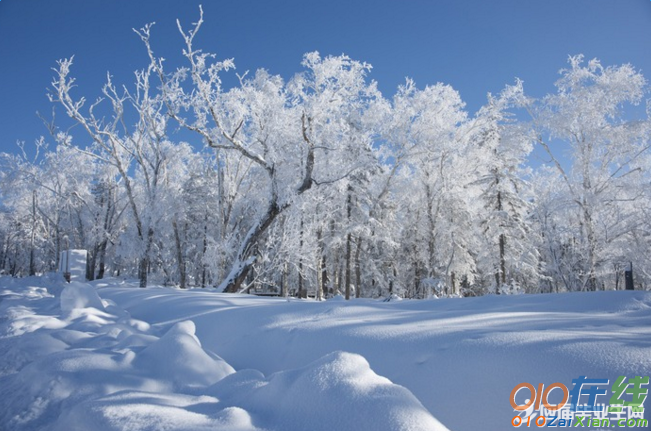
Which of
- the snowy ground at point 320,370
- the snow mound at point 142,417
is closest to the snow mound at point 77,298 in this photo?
the snowy ground at point 320,370

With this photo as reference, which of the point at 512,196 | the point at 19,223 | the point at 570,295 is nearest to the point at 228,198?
the point at 570,295

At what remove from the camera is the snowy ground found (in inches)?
69.1

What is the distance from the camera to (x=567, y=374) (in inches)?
78.7

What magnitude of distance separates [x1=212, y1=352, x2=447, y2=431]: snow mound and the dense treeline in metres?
8.31

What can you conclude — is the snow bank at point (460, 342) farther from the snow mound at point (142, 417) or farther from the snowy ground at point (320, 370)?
the snow mound at point (142, 417)

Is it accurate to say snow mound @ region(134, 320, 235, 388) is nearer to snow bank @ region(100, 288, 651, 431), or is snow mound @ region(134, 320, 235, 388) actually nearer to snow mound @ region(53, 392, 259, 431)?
snow bank @ region(100, 288, 651, 431)

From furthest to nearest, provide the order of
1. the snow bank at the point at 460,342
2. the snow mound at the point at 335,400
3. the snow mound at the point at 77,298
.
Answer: the snow mound at the point at 77,298 < the snow bank at the point at 460,342 < the snow mound at the point at 335,400

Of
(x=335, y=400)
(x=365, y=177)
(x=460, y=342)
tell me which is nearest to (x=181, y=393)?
(x=335, y=400)

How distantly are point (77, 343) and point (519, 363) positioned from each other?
13.1 feet

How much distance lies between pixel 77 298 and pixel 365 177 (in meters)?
17.4

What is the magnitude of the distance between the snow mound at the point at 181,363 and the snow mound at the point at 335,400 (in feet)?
1.47

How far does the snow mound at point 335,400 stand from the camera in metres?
1.63

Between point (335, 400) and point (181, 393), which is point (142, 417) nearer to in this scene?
point (181, 393)

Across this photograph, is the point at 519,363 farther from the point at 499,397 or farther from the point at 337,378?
the point at 337,378
